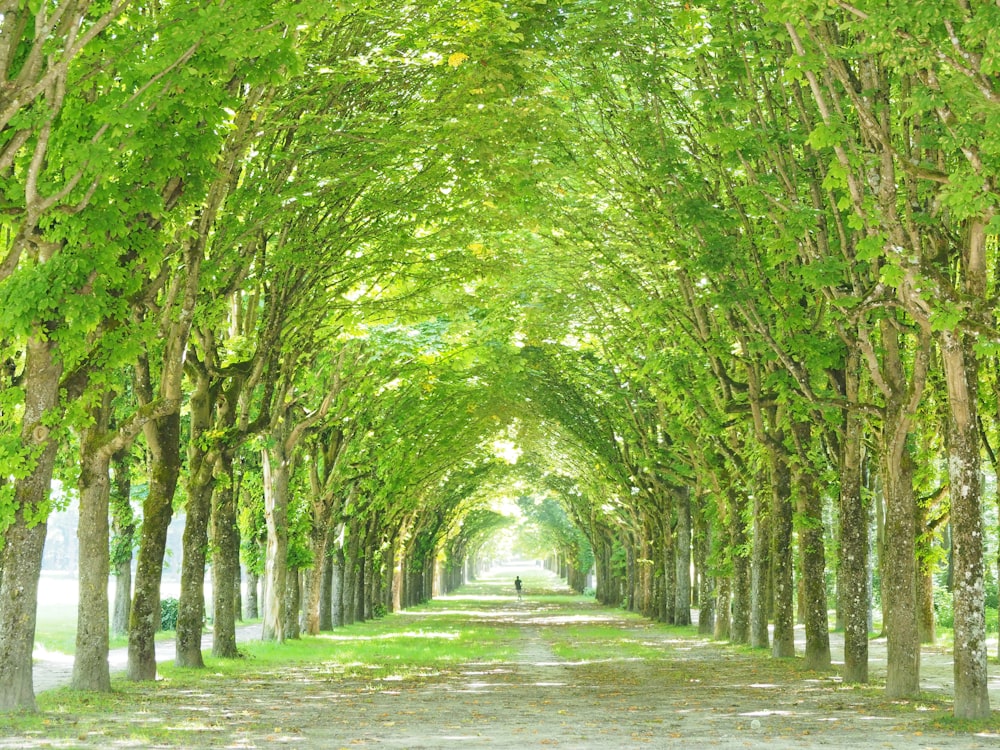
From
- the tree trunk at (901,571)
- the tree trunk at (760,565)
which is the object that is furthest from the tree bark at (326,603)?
the tree trunk at (901,571)

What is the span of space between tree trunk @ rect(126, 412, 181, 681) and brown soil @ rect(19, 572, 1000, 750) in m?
1.16

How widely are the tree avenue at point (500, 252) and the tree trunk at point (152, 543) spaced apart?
5 cm

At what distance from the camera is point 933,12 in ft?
31.8

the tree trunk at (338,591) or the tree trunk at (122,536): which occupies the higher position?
the tree trunk at (122,536)

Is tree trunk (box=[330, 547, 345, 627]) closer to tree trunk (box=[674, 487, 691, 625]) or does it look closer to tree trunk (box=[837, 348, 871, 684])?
tree trunk (box=[674, 487, 691, 625])

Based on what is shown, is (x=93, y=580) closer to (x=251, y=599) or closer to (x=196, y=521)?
(x=196, y=521)

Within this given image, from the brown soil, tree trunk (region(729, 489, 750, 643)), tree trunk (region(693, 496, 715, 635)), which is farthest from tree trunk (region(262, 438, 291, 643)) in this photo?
tree trunk (region(693, 496, 715, 635))

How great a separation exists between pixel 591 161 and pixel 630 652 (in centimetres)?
1301

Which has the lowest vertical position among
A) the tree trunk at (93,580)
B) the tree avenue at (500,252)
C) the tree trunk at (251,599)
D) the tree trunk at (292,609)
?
the tree trunk at (251,599)

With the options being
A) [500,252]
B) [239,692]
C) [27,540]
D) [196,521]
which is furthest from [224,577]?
[27,540]

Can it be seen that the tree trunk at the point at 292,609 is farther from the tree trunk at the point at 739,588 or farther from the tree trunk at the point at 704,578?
the tree trunk at the point at 704,578

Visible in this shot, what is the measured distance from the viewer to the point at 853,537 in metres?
17.5

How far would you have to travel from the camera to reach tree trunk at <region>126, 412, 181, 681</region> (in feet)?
56.4

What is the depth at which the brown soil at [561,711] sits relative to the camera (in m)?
11.5
